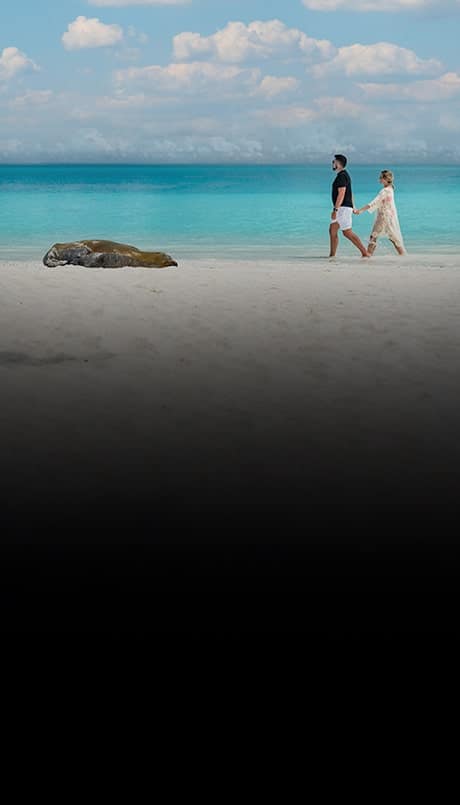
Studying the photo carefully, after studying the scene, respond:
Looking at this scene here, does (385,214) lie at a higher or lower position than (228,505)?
higher

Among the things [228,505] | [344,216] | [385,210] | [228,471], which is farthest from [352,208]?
[228,505]

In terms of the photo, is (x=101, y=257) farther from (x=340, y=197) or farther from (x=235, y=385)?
(x=235, y=385)

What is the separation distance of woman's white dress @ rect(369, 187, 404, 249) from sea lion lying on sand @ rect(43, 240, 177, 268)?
163 inches

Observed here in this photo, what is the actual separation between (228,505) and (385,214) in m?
12.9

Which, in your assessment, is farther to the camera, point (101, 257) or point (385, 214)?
point (385, 214)

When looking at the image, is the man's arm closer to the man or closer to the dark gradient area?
the man

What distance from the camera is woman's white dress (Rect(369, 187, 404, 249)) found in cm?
1612

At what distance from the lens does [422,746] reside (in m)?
2.67

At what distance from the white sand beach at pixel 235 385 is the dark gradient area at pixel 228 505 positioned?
0.8 inches

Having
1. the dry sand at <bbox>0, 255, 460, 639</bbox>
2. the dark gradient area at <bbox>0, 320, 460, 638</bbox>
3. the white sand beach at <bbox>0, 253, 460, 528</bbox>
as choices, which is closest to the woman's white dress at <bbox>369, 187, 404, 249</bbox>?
the white sand beach at <bbox>0, 253, 460, 528</bbox>

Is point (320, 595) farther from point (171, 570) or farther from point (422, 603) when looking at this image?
point (171, 570)

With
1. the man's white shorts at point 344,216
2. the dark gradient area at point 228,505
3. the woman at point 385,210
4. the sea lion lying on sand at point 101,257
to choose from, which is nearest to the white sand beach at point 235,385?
the dark gradient area at point 228,505

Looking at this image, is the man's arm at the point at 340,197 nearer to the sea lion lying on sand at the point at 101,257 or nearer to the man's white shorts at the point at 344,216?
the man's white shorts at the point at 344,216

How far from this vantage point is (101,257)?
14000 millimetres
